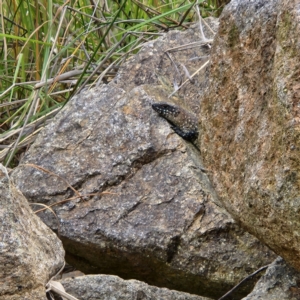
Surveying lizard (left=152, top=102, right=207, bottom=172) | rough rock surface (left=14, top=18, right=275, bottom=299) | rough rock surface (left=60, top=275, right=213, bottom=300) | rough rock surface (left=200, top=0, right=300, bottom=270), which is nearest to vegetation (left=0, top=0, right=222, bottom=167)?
rough rock surface (left=14, top=18, right=275, bottom=299)

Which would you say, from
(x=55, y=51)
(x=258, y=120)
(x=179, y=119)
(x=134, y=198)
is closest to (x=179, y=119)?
(x=179, y=119)

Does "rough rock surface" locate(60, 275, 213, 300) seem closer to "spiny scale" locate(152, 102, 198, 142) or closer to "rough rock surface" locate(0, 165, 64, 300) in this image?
"rough rock surface" locate(0, 165, 64, 300)

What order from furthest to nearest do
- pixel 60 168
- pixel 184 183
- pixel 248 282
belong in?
1. pixel 60 168
2. pixel 184 183
3. pixel 248 282

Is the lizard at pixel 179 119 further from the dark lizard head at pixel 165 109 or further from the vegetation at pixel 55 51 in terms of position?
the vegetation at pixel 55 51

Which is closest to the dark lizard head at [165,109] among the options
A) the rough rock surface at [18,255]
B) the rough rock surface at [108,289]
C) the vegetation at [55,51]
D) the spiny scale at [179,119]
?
the spiny scale at [179,119]

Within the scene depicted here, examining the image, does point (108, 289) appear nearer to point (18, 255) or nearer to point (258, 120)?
point (18, 255)

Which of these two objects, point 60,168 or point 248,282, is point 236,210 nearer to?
point 248,282

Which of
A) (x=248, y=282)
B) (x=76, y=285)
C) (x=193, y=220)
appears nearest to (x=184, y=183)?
(x=193, y=220)
